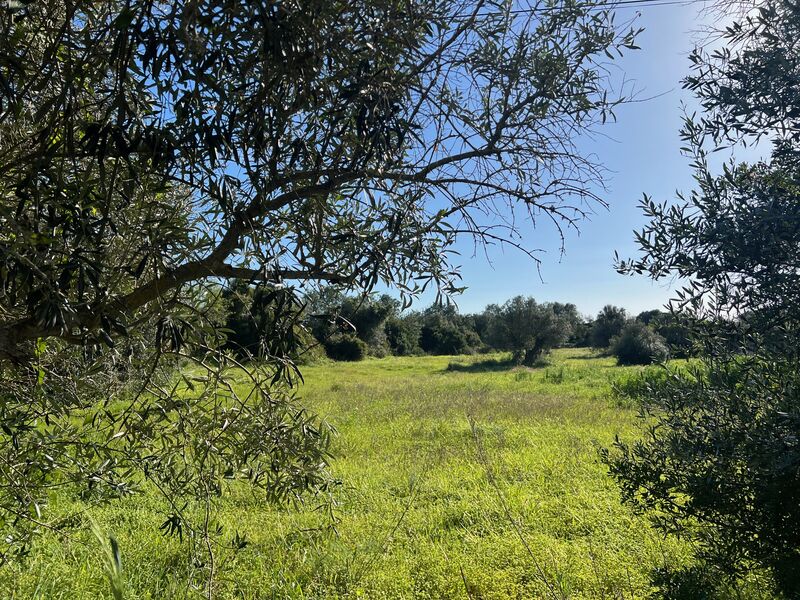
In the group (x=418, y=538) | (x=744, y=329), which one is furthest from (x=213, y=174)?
(x=418, y=538)

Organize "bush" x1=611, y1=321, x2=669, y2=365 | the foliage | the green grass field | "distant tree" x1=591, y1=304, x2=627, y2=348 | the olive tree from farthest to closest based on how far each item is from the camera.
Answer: "distant tree" x1=591, y1=304, x2=627, y2=348 < "bush" x1=611, y1=321, x2=669, y2=365 < the green grass field < the foliage < the olive tree

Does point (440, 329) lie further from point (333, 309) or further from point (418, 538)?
point (418, 538)

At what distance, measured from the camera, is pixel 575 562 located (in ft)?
15.2

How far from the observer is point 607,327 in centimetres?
4659

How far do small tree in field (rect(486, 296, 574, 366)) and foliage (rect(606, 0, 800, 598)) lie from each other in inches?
1194

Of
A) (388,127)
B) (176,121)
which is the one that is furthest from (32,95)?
(388,127)

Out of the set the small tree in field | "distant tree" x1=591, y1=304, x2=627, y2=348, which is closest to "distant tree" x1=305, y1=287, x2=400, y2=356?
the small tree in field

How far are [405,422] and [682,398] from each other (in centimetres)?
905

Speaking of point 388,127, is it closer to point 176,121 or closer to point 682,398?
point 176,121

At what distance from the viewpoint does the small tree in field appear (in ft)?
110

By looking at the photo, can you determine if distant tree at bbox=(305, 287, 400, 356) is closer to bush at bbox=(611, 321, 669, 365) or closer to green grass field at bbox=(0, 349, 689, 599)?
green grass field at bbox=(0, 349, 689, 599)

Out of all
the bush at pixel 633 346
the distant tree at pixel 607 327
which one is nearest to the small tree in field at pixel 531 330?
the bush at pixel 633 346

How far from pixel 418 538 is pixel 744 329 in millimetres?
3858

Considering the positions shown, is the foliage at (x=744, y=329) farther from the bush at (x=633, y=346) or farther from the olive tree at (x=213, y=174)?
the bush at (x=633, y=346)
